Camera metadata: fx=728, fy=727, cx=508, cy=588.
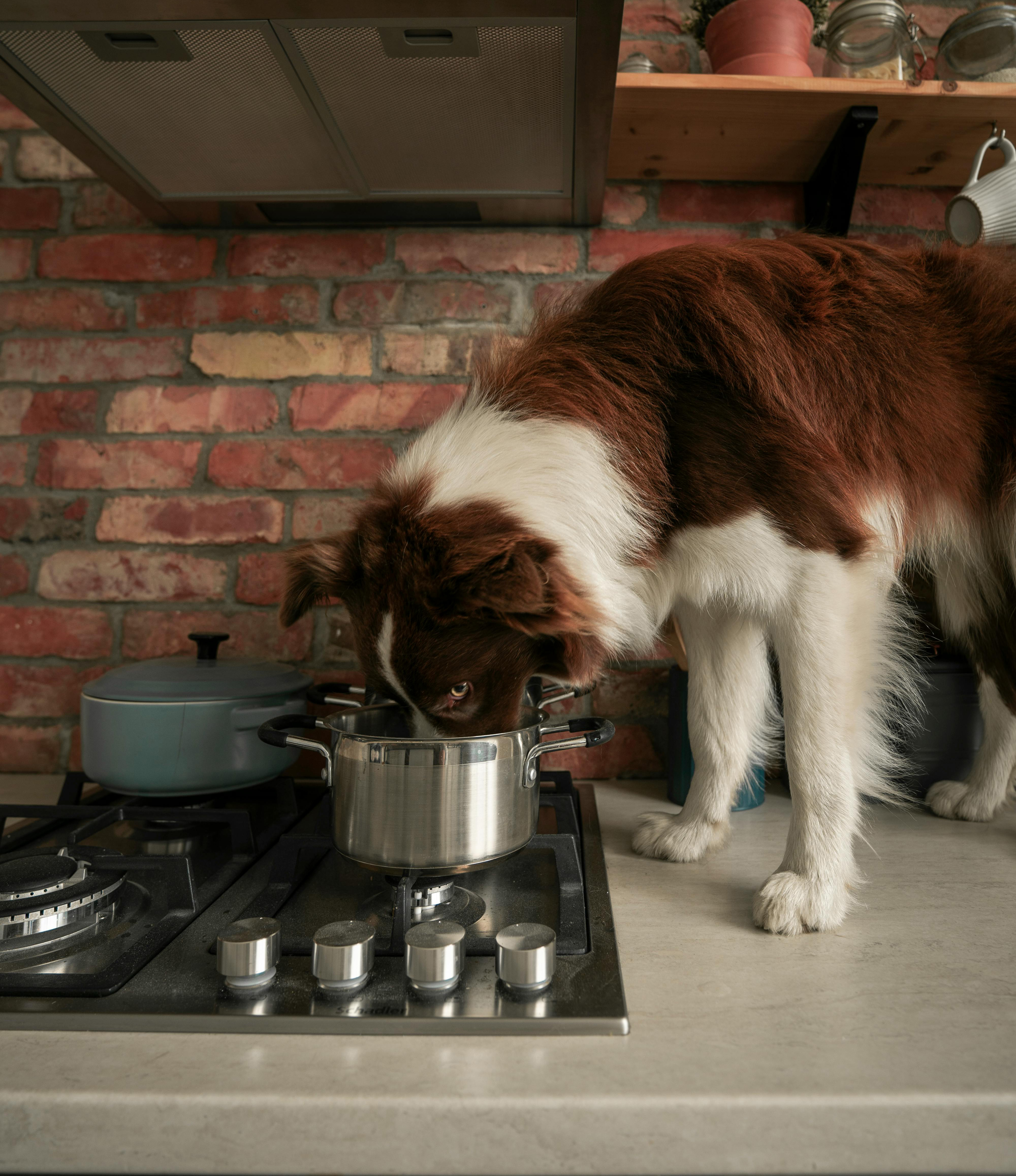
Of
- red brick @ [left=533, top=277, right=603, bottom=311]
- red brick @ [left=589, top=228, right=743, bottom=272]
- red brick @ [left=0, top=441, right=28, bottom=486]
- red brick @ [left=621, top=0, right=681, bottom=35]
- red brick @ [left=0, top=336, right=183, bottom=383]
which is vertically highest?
red brick @ [left=621, top=0, right=681, bottom=35]

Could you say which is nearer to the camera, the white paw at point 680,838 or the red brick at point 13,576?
the white paw at point 680,838

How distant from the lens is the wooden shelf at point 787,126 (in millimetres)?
1119

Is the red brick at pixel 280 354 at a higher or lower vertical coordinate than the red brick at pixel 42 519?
higher

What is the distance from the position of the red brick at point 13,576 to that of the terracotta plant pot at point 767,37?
1528mm

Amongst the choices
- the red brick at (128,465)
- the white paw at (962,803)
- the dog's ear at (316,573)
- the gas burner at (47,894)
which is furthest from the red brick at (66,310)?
the white paw at (962,803)

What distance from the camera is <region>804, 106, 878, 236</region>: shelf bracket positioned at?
1153mm

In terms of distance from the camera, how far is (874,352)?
96cm

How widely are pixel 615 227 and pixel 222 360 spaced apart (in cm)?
80

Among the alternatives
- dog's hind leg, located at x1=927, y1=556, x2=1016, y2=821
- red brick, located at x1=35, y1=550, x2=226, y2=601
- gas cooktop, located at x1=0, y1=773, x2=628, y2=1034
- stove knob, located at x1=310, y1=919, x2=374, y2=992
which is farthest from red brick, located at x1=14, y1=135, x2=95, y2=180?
dog's hind leg, located at x1=927, y1=556, x2=1016, y2=821

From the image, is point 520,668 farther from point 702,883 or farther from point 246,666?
point 246,666

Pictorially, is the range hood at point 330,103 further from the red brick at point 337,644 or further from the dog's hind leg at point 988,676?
the dog's hind leg at point 988,676

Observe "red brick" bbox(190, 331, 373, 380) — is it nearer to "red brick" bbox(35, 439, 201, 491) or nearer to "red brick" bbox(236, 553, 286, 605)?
"red brick" bbox(35, 439, 201, 491)

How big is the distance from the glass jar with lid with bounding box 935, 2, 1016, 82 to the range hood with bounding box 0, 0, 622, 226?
0.60 metres

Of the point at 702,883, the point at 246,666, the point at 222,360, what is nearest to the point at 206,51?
the point at 222,360
